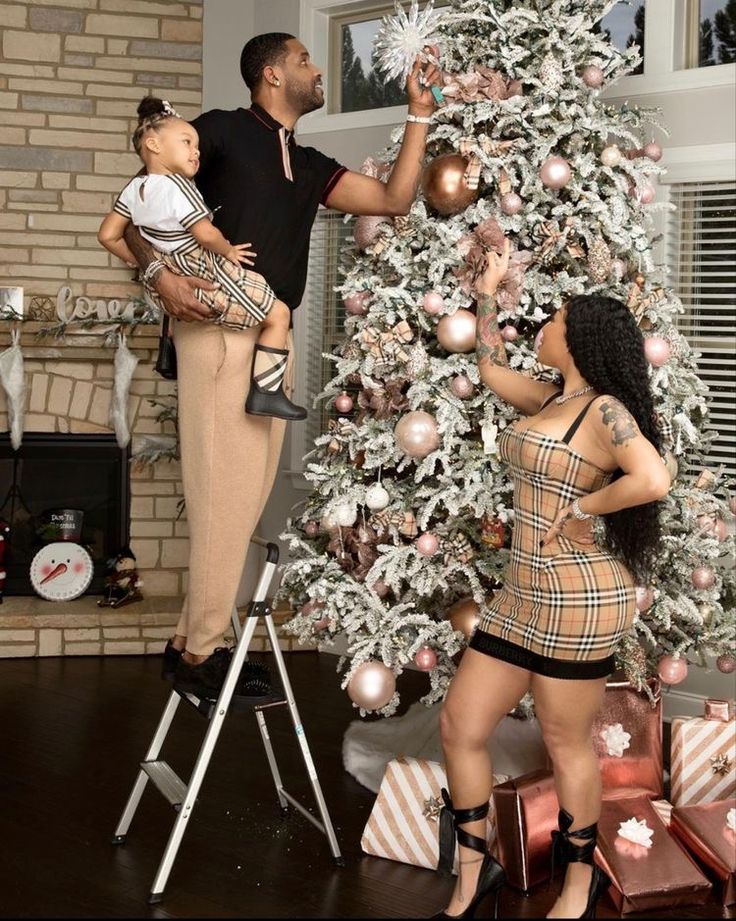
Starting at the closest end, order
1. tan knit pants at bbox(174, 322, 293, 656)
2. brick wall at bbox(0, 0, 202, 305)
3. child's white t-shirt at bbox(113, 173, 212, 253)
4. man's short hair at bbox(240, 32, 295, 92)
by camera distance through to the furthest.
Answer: child's white t-shirt at bbox(113, 173, 212, 253) < tan knit pants at bbox(174, 322, 293, 656) < man's short hair at bbox(240, 32, 295, 92) < brick wall at bbox(0, 0, 202, 305)

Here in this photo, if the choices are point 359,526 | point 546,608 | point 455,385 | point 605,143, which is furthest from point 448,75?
point 546,608

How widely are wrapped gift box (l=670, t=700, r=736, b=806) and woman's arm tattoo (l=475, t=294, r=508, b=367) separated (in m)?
1.27

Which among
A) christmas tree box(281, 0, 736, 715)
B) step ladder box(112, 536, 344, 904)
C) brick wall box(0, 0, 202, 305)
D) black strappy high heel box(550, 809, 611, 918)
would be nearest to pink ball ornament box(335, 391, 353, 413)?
christmas tree box(281, 0, 736, 715)

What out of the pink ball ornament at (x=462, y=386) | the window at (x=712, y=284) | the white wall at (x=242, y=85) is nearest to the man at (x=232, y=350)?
the pink ball ornament at (x=462, y=386)

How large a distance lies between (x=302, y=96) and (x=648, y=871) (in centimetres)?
220

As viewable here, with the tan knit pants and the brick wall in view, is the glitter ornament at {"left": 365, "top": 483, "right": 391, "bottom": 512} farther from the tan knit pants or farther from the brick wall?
the brick wall

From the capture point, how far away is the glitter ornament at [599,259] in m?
3.56

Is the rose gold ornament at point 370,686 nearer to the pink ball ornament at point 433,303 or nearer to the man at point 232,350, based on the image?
the man at point 232,350

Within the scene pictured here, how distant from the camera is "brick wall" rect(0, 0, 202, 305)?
5.63 meters

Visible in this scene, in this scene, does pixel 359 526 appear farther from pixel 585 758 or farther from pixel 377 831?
pixel 585 758

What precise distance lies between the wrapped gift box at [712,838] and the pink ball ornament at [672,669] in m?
0.47

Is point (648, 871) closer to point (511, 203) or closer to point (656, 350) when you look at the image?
point (656, 350)

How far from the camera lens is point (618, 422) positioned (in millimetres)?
2518

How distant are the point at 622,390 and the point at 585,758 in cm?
85
